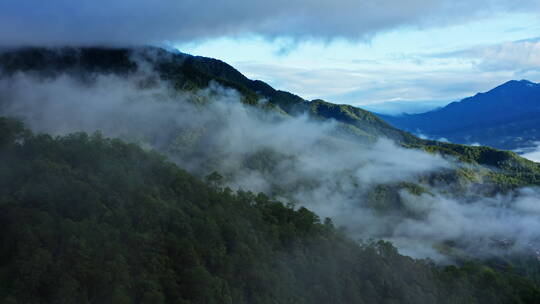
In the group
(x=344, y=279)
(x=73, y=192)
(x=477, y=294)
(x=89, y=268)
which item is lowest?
(x=477, y=294)

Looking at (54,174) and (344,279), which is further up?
(54,174)

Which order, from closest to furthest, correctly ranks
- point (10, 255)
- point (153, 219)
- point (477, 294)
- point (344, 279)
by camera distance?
point (10, 255) → point (153, 219) → point (344, 279) → point (477, 294)

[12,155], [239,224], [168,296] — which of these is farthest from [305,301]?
[12,155]

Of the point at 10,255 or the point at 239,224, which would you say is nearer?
the point at 10,255

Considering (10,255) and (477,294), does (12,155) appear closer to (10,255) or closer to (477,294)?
(10,255)

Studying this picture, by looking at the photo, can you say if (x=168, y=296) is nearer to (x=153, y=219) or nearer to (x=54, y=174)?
(x=153, y=219)

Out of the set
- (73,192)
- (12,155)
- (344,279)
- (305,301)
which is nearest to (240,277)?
(305,301)

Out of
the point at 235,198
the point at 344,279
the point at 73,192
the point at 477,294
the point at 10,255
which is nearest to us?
the point at 10,255
